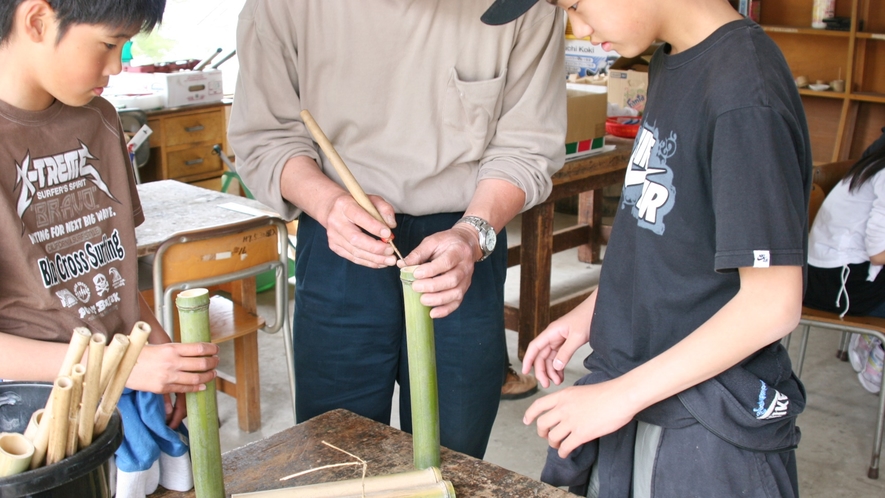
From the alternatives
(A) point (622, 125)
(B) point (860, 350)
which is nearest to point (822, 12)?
(A) point (622, 125)

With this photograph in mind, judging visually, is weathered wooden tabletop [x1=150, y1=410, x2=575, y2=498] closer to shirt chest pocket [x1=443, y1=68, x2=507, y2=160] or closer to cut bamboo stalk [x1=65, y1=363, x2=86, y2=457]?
cut bamboo stalk [x1=65, y1=363, x2=86, y2=457]

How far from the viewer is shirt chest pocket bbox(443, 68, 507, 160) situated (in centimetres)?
161

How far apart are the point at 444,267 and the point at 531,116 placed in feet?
1.63

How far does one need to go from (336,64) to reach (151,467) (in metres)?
0.80

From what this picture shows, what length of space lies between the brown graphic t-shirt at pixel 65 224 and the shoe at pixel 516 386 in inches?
85.5

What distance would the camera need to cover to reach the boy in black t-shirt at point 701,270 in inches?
42.8

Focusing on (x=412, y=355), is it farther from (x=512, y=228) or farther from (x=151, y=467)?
(x=512, y=228)

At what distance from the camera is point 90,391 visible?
0.81m

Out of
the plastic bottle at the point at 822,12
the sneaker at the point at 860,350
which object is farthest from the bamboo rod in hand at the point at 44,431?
the plastic bottle at the point at 822,12

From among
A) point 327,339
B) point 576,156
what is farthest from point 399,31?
point 576,156

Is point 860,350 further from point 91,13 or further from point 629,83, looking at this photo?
point 91,13

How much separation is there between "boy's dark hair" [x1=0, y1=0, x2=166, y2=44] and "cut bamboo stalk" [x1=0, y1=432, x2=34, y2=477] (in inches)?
26.3

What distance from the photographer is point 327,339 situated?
5.51 feet

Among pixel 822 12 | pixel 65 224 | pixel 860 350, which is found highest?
pixel 822 12
